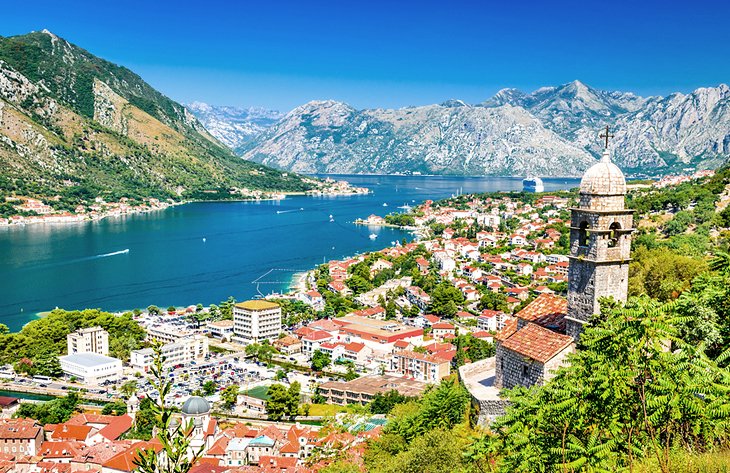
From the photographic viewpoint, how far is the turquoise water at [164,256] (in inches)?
1276

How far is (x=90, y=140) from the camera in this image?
8606 cm

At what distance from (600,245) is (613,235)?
0.21m

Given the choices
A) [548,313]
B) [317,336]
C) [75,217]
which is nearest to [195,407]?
[317,336]

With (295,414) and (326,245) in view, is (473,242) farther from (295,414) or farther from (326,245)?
(295,414)

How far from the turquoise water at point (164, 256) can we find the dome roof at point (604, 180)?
88.3ft

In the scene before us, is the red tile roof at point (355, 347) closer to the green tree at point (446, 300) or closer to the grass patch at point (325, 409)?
the grass patch at point (325, 409)

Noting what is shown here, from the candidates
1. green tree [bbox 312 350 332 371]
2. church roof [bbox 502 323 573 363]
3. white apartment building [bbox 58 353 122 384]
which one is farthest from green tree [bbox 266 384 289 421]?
church roof [bbox 502 323 573 363]

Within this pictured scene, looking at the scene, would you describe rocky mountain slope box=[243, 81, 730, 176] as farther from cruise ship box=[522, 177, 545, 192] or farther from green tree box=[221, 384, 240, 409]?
green tree box=[221, 384, 240, 409]

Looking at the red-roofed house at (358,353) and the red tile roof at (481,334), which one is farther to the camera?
the red tile roof at (481,334)

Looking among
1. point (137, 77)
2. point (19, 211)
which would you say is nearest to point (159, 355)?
point (19, 211)

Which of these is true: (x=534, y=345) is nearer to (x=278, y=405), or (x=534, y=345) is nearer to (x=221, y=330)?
(x=278, y=405)

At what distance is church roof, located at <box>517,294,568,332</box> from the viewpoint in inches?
308

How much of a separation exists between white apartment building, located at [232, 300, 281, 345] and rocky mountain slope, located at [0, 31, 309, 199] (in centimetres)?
5005

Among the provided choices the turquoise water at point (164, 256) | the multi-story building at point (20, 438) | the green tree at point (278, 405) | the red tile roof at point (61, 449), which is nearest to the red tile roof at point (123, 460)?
the red tile roof at point (61, 449)
